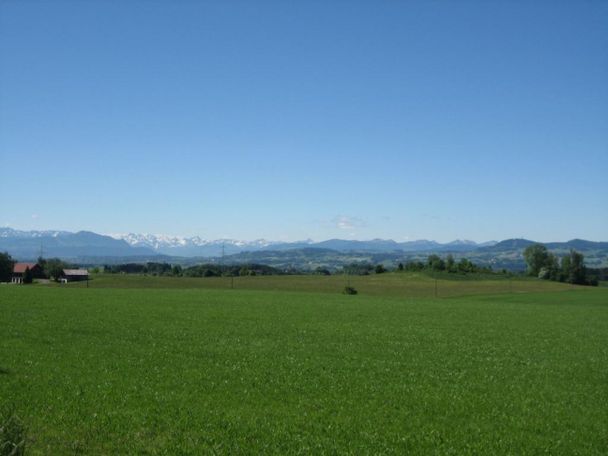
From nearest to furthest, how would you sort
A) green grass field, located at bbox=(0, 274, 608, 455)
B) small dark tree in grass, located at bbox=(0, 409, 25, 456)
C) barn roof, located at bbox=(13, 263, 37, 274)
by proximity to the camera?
1. small dark tree in grass, located at bbox=(0, 409, 25, 456)
2. green grass field, located at bbox=(0, 274, 608, 455)
3. barn roof, located at bbox=(13, 263, 37, 274)

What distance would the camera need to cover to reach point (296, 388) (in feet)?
56.2

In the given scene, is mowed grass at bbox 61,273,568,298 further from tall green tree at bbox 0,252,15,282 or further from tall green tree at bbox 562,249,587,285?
tall green tree at bbox 562,249,587,285

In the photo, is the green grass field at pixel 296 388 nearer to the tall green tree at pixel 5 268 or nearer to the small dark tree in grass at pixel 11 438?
the small dark tree in grass at pixel 11 438

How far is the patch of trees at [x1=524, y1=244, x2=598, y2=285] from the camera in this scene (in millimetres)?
150750

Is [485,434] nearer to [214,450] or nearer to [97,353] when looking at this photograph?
[214,450]

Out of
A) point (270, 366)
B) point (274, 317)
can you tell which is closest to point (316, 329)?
point (274, 317)

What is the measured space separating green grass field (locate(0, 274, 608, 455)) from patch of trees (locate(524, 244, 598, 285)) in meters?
127

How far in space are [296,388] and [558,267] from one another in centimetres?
15885

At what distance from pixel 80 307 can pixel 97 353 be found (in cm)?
2333

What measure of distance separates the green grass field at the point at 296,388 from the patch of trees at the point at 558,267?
127 m

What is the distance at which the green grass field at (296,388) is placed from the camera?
1259 cm

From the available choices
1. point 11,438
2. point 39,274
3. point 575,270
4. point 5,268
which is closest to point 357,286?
point 575,270

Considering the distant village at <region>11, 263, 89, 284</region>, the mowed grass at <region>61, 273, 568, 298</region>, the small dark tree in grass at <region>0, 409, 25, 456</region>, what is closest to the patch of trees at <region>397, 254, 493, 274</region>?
the mowed grass at <region>61, 273, 568, 298</region>

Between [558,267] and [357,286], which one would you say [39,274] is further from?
[558,267]
